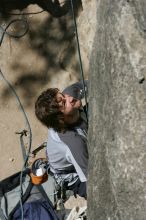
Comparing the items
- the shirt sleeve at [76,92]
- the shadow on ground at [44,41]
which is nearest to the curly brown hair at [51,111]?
the shirt sleeve at [76,92]

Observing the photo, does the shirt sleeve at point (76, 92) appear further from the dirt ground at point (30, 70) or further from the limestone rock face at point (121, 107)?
the dirt ground at point (30, 70)

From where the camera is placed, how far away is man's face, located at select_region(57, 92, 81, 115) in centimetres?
378

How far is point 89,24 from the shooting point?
18.1 feet

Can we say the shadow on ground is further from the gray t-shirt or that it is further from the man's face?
the man's face

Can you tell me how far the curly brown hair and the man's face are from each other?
1.2 inches

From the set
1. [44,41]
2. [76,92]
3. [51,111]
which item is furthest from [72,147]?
[44,41]

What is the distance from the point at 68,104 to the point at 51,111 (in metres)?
0.14

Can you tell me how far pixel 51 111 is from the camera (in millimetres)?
3750

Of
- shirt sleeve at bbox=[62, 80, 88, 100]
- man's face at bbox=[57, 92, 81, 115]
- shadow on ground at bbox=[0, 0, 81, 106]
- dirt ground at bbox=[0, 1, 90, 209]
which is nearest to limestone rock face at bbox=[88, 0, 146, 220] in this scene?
man's face at bbox=[57, 92, 81, 115]

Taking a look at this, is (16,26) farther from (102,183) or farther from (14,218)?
(102,183)

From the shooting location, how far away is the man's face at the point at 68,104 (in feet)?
12.4

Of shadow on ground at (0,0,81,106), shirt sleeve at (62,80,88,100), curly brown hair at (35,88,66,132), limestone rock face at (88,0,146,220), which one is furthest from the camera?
shadow on ground at (0,0,81,106)

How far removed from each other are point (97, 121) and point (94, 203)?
53 cm

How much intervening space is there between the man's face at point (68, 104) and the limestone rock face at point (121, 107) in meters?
0.75
